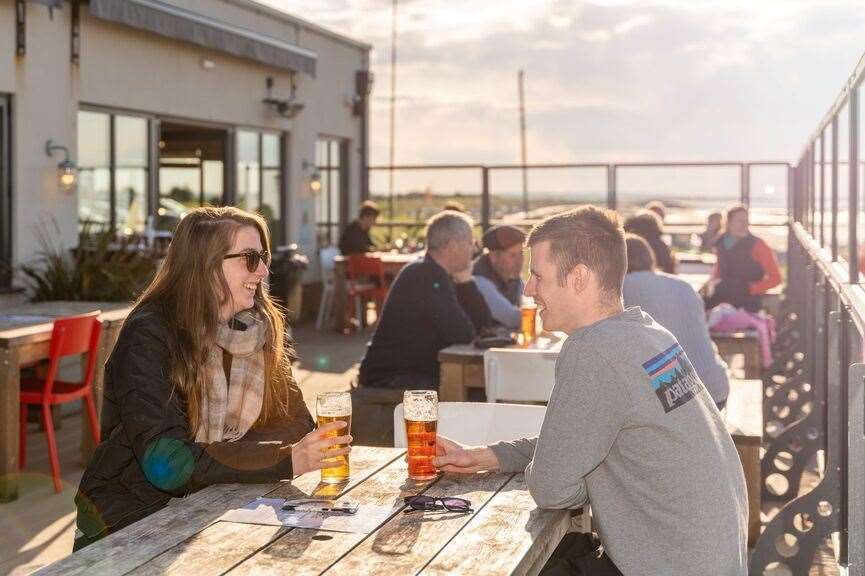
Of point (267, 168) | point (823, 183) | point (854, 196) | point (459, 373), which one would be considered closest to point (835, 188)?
point (854, 196)

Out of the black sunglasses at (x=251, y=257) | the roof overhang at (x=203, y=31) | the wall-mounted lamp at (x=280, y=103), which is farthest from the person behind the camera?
the wall-mounted lamp at (x=280, y=103)

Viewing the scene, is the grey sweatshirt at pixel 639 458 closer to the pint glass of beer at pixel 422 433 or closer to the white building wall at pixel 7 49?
the pint glass of beer at pixel 422 433

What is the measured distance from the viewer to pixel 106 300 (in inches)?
318

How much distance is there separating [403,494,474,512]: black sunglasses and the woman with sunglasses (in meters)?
0.25

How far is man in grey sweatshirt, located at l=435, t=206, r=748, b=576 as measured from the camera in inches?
85.2

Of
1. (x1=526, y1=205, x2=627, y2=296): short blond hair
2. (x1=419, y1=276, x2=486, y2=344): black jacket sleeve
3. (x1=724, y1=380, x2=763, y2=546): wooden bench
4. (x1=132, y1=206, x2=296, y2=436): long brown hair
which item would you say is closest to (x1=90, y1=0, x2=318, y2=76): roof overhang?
(x1=419, y1=276, x2=486, y2=344): black jacket sleeve

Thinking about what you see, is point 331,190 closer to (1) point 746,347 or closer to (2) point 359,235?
(2) point 359,235

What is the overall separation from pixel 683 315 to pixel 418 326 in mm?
1255

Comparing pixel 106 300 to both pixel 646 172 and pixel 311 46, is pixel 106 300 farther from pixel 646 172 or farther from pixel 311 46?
pixel 646 172

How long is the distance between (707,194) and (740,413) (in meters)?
9.73

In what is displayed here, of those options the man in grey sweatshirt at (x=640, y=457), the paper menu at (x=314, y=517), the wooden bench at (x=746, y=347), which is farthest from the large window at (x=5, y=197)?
the man in grey sweatshirt at (x=640, y=457)

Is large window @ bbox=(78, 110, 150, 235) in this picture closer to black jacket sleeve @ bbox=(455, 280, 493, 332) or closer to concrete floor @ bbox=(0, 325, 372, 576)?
concrete floor @ bbox=(0, 325, 372, 576)

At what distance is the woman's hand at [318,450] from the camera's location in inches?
96.3

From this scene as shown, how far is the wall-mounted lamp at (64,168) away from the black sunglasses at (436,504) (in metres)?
7.64
